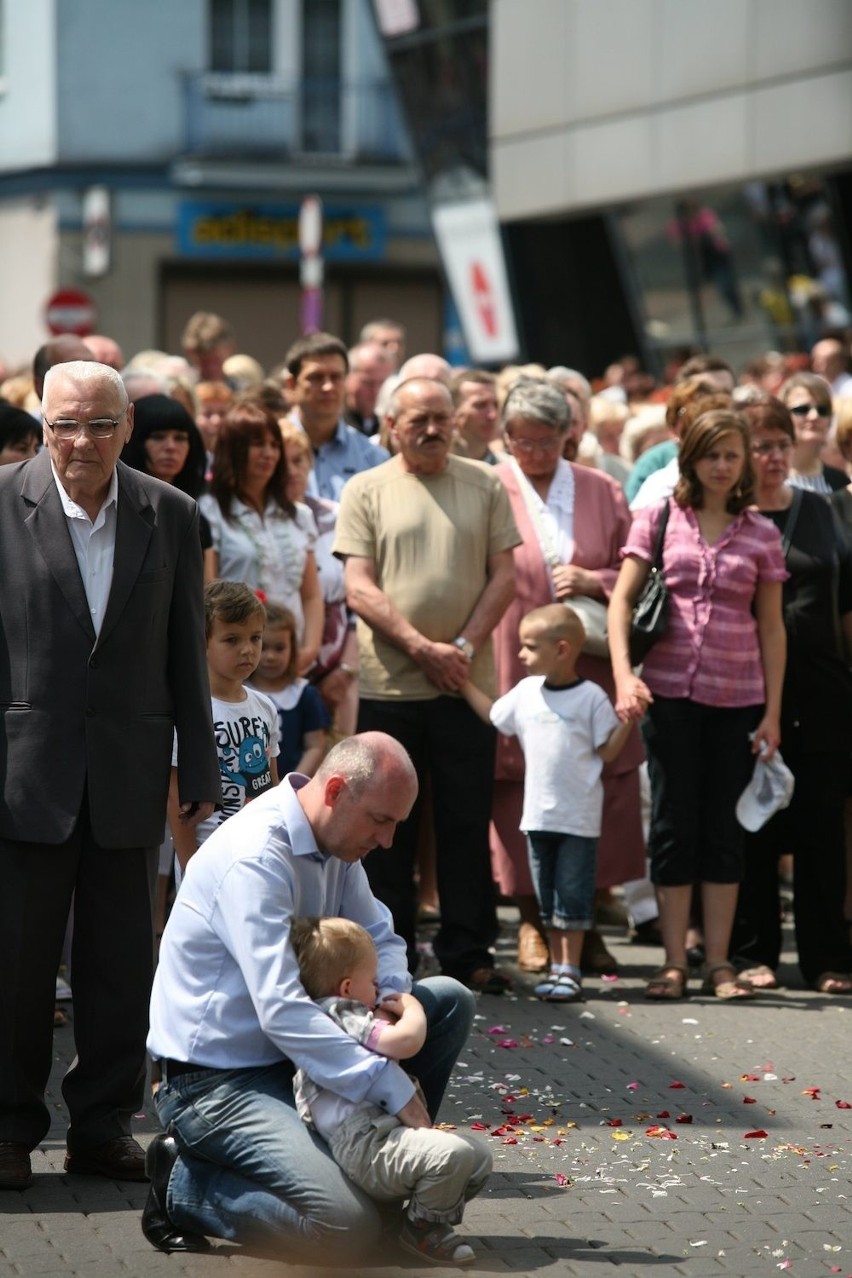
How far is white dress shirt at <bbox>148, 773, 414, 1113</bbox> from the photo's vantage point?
17.6 feet

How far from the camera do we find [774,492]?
30.2 ft

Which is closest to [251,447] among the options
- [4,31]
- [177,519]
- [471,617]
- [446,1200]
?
[471,617]

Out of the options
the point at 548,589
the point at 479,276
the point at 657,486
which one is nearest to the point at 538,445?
the point at 548,589

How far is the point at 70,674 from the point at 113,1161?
4.28 ft

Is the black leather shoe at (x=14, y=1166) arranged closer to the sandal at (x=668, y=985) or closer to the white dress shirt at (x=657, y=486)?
the sandal at (x=668, y=985)

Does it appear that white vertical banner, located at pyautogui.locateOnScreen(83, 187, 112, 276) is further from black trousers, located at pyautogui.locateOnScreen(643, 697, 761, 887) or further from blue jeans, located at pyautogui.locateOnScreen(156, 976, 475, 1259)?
blue jeans, located at pyautogui.locateOnScreen(156, 976, 475, 1259)

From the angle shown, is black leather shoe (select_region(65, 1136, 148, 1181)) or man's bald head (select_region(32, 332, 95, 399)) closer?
black leather shoe (select_region(65, 1136, 148, 1181))

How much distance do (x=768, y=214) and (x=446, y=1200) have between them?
62.4ft

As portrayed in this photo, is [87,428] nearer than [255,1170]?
No

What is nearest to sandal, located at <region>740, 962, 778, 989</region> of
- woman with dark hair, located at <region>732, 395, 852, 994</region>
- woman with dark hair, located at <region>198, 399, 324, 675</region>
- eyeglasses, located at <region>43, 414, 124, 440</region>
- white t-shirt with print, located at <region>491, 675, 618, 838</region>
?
woman with dark hair, located at <region>732, 395, 852, 994</region>

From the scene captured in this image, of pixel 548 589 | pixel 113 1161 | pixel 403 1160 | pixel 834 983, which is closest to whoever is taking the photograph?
pixel 403 1160

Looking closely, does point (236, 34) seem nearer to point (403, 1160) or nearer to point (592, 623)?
point (592, 623)

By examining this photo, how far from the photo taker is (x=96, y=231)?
1330 inches

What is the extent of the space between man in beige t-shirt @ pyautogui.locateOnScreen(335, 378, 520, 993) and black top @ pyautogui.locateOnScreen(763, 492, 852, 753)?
1.13 meters
